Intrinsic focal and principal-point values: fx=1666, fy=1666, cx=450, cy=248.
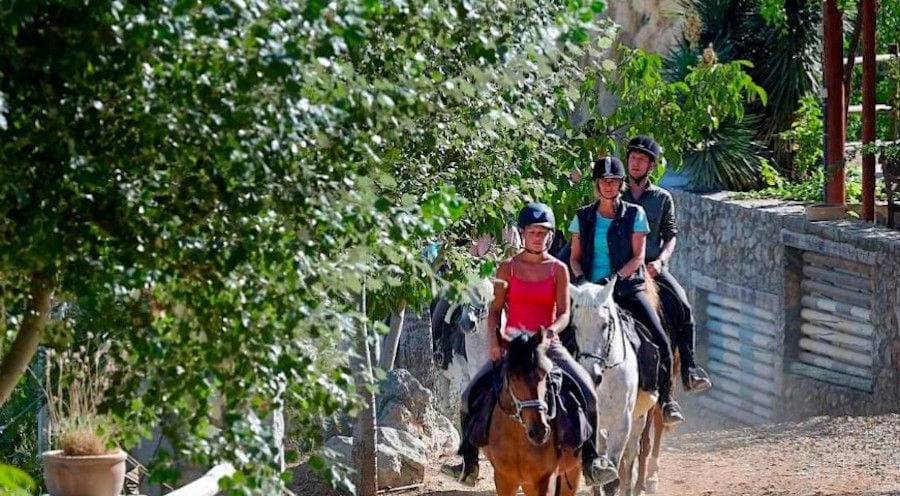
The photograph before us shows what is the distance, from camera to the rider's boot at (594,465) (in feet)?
33.2

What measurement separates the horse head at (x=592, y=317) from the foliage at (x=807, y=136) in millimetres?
11503

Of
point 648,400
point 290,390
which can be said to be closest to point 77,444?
point 290,390

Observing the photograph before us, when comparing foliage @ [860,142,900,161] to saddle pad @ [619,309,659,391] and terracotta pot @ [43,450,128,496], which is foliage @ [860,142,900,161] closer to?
saddle pad @ [619,309,659,391]

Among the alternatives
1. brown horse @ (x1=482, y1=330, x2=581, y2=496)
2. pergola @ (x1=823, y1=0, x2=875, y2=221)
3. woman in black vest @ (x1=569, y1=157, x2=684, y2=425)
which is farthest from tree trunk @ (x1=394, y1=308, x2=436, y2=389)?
brown horse @ (x1=482, y1=330, x2=581, y2=496)

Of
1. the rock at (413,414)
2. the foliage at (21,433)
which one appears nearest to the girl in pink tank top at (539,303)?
the foliage at (21,433)

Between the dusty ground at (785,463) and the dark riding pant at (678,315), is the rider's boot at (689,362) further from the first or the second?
the dusty ground at (785,463)

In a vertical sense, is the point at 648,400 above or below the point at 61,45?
below

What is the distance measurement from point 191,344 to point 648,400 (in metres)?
6.67

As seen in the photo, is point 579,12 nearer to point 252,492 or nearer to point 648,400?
point 252,492

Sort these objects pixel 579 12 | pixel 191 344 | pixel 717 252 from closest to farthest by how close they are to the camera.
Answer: pixel 191 344 < pixel 579 12 < pixel 717 252

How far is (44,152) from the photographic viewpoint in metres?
5.34

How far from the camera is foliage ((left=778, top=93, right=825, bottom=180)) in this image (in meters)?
21.7

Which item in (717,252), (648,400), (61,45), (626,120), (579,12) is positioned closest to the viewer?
(61,45)

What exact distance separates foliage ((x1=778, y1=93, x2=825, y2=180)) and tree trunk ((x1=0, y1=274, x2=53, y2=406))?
55.0ft
